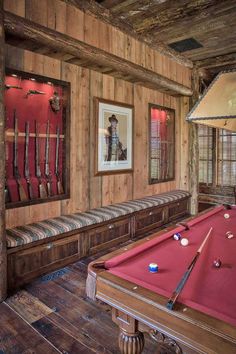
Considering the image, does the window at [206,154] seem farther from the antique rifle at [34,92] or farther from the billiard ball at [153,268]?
the billiard ball at [153,268]

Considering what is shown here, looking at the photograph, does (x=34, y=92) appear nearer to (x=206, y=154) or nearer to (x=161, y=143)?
(x=161, y=143)

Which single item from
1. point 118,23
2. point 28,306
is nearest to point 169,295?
point 28,306

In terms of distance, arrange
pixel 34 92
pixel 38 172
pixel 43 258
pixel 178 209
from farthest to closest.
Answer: pixel 178 209
pixel 38 172
pixel 34 92
pixel 43 258

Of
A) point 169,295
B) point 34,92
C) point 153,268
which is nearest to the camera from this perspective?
point 169,295

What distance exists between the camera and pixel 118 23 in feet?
12.4

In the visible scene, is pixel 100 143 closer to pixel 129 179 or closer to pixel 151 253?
pixel 129 179

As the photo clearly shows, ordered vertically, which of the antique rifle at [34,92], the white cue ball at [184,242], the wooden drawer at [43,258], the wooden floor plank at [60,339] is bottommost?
the wooden floor plank at [60,339]

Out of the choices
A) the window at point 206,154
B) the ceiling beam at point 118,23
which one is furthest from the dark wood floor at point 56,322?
the window at point 206,154

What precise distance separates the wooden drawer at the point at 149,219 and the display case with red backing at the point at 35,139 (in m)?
1.26

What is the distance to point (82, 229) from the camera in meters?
3.26

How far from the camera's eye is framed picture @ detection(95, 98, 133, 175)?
13.2ft

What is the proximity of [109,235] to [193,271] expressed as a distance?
226 cm

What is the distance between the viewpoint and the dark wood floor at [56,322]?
1.89 meters

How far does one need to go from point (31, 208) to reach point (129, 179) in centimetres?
192
